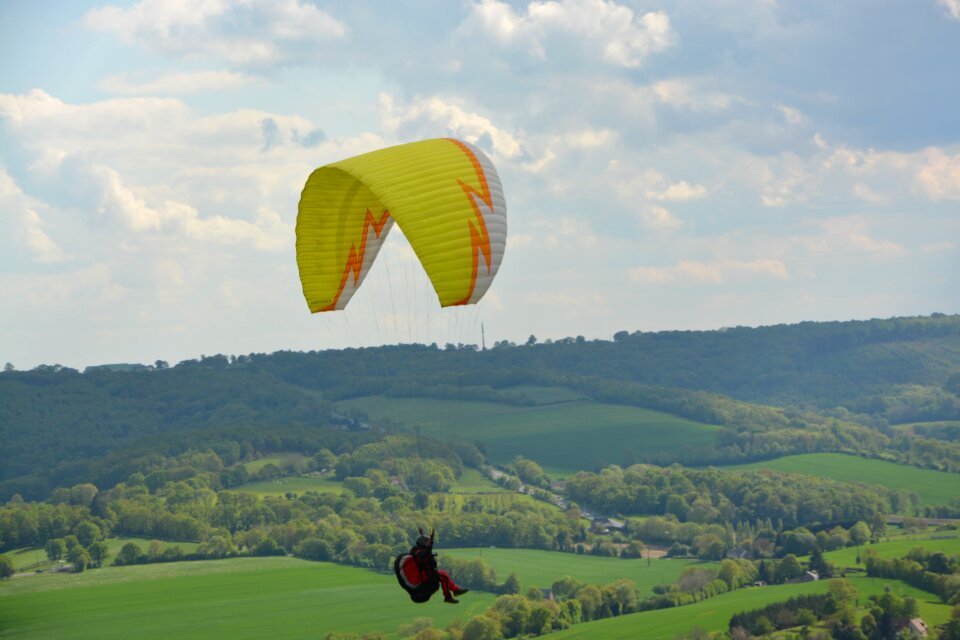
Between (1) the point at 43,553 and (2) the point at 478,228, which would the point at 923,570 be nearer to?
(2) the point at 478,228

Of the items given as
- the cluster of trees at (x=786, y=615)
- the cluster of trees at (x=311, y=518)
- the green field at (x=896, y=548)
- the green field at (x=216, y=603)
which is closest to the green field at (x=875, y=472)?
the green field at (x=896, y=548)

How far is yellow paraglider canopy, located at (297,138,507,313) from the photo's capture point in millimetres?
30906

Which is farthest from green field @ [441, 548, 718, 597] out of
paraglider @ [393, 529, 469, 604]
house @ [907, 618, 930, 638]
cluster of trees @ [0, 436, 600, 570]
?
paraglider @ [393, 529, 469, 604]

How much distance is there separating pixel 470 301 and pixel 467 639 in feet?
161

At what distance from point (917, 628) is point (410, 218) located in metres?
57.2

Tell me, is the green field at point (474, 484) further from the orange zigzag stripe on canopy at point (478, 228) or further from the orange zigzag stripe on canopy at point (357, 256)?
the orange zigzag stripe on canopy at point (478, 228)

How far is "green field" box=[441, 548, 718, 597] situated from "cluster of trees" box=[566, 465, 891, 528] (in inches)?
948

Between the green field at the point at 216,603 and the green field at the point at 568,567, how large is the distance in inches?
284

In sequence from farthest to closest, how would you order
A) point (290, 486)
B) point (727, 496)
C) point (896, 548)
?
1. point (727, 496)
2. point (290, 486)
3. point (896, 548)

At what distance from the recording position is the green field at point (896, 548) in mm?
95819

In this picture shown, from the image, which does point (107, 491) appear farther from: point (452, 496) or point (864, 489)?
point (864, 489)

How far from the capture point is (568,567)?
336 ft

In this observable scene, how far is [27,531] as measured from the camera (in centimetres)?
12019

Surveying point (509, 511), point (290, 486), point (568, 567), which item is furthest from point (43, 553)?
point (568, 567)
